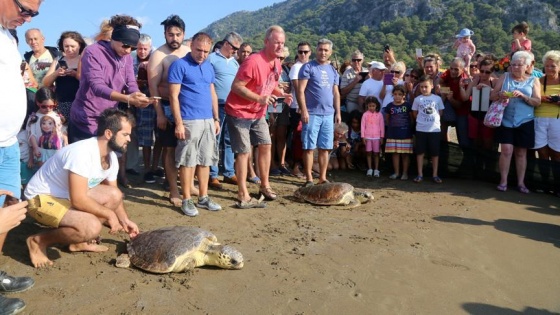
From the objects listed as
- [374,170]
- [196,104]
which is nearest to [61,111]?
[196,104]

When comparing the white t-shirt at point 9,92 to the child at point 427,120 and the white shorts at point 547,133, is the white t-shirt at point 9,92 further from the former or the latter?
the white shorts at point 547,133

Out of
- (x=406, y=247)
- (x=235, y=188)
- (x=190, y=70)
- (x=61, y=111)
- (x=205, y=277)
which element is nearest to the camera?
(x=205, y=277)

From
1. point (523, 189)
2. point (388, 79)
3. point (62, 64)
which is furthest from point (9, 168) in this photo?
point (523, 189)

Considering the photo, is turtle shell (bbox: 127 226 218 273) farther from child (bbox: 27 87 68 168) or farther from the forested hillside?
the forested hillside

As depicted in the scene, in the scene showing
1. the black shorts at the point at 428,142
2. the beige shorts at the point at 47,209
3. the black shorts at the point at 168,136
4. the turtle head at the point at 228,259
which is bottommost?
the turtle head at the point at 228,259

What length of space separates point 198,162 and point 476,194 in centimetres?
366

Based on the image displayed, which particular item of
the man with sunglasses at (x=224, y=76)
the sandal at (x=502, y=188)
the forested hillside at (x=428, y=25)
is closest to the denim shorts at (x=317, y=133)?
the man with sunglasses at (x=224, y=76)

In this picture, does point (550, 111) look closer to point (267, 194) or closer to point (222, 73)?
point (267, 194)

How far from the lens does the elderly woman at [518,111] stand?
5.47m

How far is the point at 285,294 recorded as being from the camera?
294cm

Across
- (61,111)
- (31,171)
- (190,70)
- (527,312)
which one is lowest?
(527,312)

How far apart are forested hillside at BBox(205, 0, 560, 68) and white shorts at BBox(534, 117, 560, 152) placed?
33249mm

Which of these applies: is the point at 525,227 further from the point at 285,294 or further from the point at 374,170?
the point at 285,294

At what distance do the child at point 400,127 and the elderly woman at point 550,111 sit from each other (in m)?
1.63
